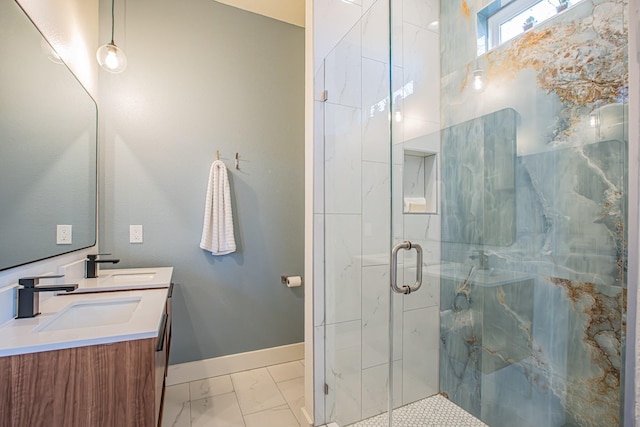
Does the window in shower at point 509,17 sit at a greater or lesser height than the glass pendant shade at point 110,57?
greater

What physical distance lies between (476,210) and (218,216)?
1.80 meters

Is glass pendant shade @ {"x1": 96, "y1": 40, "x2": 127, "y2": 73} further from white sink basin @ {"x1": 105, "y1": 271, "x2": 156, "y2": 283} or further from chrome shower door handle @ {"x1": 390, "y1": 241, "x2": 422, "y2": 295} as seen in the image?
chrome shower door handle @ {"x1": 390, "y1": 241, "x2": 422, "y2": 295}

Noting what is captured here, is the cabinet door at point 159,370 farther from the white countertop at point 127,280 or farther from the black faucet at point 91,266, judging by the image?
the black faucet at point 91,266

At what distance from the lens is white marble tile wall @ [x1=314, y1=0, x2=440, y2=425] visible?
5.50ft

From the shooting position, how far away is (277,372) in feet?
7.83

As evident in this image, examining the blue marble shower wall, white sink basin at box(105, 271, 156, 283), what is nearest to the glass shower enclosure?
the blue marble shower wall

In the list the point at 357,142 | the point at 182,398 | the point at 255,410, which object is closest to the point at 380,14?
the point at 357,142

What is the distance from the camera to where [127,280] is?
1736 millimetres

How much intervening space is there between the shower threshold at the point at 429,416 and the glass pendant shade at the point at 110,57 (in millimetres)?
2548

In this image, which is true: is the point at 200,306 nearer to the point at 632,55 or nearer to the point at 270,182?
the point at 270,182

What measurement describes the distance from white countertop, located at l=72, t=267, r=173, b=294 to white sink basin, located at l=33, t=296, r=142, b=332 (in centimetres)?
17

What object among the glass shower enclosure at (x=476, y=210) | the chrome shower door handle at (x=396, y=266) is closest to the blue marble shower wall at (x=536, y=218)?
the glass shower enclosure at (x=476, y=210)

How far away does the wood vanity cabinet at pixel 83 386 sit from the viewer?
2.82 ft

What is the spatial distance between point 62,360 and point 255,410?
1344mm
